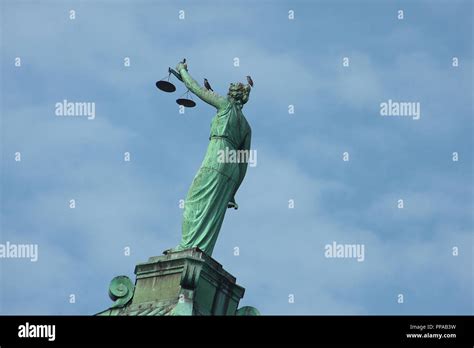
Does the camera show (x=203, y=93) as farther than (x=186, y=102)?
Yes

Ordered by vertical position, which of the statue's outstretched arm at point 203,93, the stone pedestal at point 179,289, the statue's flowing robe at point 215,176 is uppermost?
the statue's outstretched arm at point 203,93

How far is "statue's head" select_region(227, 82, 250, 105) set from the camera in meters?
49.7

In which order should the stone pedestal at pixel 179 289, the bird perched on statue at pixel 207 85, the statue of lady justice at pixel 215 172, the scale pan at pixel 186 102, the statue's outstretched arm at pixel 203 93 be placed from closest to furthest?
the stone pedestal at pixel 179 289
the statue of lady justice at pixel 215 172
the scale pan at pixel 186 102
the statue's outstretched arm at pixel 203 93
the bird perched on statue at pixel 207 85

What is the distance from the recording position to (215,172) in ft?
159

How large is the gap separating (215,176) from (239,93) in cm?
267

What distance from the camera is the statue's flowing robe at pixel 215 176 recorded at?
4781 centimetres

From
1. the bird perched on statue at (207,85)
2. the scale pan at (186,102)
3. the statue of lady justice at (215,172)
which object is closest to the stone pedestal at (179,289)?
the statue of lady justice at (215,172)

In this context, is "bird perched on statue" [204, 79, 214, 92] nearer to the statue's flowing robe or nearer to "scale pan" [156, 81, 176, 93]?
the statue's flowing robe

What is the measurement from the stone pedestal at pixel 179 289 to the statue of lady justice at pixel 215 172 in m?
0.68

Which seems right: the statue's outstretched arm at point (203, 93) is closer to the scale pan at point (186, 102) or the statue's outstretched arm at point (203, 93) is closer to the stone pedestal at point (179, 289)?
the scale pan at point (186, 102)

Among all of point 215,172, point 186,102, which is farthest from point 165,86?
point 215,172

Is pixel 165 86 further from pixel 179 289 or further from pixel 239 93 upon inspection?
pixel 179 289
